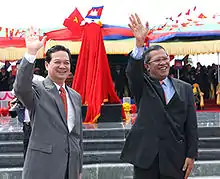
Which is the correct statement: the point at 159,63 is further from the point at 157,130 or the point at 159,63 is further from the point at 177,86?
the point at 157,130

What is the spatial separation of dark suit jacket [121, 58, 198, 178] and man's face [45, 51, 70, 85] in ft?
1.44

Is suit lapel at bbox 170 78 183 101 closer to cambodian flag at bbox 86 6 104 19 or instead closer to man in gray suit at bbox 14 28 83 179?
→ man in gray suit at bbox 14 28 83 179

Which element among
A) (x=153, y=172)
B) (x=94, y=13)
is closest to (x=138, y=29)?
(x=153, y=172)

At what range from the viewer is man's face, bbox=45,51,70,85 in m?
2.63

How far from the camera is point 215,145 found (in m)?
5.84

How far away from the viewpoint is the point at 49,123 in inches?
97.8

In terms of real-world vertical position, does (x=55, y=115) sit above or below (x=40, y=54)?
below

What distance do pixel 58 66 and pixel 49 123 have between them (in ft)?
1.33

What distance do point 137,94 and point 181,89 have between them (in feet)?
1.08

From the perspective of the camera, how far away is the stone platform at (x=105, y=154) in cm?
510

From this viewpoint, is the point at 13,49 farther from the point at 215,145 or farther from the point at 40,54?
the point at 215,145

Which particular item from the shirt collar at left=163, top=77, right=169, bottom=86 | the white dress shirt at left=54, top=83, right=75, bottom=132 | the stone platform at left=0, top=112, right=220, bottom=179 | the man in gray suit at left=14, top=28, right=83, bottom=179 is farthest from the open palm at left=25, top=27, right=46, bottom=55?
the stone platform at left=0, top=112, right=220, bottom=179

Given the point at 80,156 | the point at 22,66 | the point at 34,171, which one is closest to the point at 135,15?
the point at 22,66

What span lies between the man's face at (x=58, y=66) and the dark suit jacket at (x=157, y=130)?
0.44 meters
